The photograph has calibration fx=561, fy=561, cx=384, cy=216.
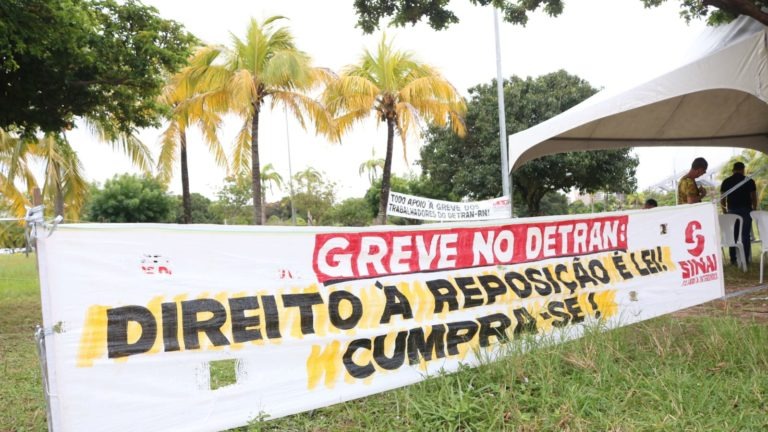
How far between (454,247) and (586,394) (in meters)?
1.24

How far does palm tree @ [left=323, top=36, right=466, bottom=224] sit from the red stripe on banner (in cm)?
1313

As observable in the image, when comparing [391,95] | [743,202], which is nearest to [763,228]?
[743,202]

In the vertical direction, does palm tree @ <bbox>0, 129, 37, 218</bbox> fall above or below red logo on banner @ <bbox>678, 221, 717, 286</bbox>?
above

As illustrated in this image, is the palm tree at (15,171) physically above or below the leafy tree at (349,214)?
above

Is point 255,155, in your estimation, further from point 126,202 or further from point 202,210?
point 202,210

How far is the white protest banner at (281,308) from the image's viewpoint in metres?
2.58

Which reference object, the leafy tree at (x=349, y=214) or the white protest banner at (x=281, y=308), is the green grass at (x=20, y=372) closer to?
the white protest banner at (x=281, y=308)

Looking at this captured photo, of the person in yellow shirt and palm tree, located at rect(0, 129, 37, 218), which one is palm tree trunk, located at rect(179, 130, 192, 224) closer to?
palm tree, located at rect(0, 129, 37, 218)

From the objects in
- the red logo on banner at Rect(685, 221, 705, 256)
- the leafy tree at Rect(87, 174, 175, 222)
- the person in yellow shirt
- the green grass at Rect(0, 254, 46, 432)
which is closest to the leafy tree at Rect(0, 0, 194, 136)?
the green grass at Rect(0, 254, 46, 432)

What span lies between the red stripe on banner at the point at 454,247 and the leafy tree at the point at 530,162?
61.2ft

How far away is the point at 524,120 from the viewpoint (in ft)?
79.9

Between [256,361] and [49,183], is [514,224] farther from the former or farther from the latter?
[49,183]

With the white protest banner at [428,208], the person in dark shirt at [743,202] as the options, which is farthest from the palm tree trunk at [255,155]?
the person in dark shirt at [743,202]

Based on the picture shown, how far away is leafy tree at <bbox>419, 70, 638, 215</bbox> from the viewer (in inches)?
925
